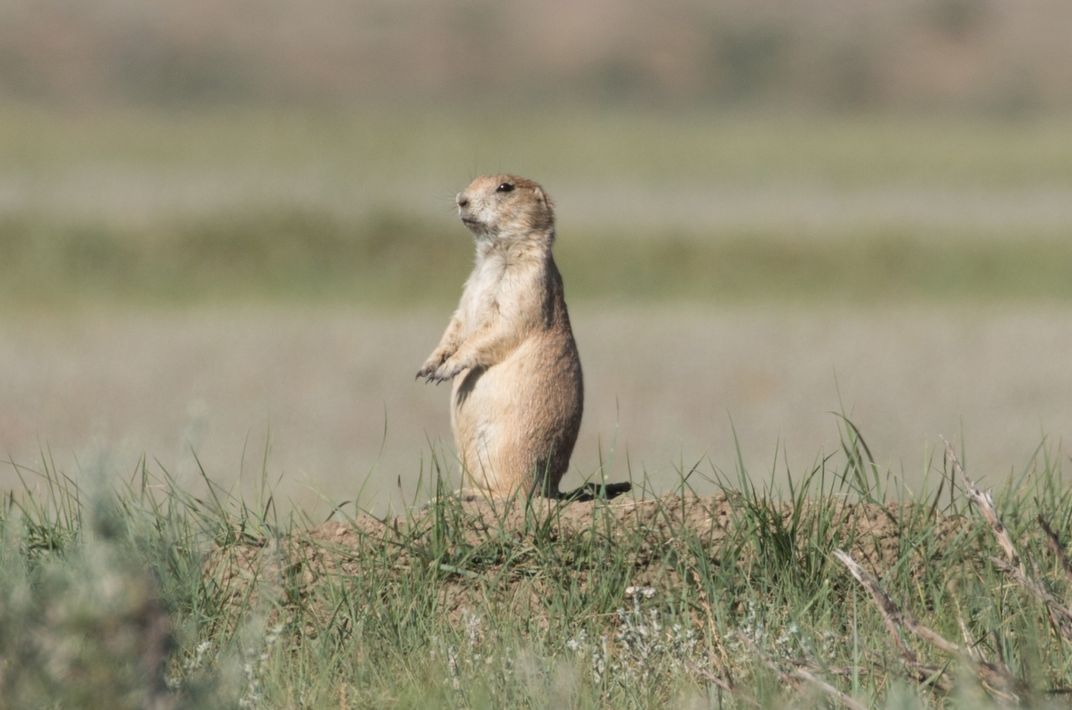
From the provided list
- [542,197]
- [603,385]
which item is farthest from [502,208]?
[603,385]

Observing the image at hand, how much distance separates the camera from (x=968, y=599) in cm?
446

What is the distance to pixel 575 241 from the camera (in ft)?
68.9

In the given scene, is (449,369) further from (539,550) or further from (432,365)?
(539,550)

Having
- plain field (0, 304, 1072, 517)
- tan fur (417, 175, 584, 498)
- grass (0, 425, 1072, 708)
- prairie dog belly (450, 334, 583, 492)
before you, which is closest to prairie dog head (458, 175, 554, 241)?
tan fur (417, 175, 584, 498)

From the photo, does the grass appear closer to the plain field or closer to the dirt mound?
the dirt mound

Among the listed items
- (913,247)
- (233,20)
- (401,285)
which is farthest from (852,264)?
(233,20)

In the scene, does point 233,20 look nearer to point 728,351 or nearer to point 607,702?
point 728,351

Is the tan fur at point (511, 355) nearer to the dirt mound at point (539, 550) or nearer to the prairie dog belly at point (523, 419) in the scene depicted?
the prairie dog belly at point (523, 419)

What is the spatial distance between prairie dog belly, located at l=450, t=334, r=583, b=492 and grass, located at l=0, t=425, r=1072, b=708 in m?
0.31

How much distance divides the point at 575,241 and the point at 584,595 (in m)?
16.6

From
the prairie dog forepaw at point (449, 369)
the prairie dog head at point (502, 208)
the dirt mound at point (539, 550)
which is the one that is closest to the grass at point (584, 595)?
the dirt mound at point (539, 550)

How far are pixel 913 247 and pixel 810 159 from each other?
19.9 ft

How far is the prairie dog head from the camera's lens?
5355 millimetres

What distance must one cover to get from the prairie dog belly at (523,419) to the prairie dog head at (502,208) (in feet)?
1.33
